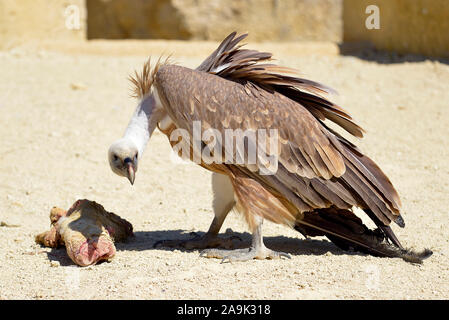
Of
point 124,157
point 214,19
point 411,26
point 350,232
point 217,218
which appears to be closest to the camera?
point 124,157

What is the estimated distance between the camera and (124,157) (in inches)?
200

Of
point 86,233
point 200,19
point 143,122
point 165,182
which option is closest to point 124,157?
point 143,122

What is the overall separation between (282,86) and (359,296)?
1.87m

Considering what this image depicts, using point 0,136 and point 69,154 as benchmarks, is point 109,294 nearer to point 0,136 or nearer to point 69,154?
point 69,154

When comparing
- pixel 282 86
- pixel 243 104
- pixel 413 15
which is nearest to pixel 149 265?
pixel 243 104

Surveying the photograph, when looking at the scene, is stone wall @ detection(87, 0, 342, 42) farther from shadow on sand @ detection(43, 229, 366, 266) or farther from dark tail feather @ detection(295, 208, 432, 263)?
dark tail feather @ detection(295, 208, 432, 263)

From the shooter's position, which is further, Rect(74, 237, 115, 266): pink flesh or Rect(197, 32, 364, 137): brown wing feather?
Rect(197, 32, 364, 137): brown wing feather

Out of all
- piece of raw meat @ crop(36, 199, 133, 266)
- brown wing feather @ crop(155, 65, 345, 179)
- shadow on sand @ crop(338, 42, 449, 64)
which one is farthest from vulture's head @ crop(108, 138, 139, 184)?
shadow on sand @ crop(338, 42, 449, 64)

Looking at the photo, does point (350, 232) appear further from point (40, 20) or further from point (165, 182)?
point (40, 20)

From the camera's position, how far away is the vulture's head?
16.7ft

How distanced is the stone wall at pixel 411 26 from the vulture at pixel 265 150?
659 centimetres

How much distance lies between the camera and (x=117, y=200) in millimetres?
7105

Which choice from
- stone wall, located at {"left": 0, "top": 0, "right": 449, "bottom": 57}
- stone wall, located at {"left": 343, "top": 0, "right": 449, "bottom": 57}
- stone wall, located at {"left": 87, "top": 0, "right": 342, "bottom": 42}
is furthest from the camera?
stone wall, located at {"left": 87, "top": 0, "right": 342, "bottom": 42}

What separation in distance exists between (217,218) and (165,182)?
1794 millimetres
